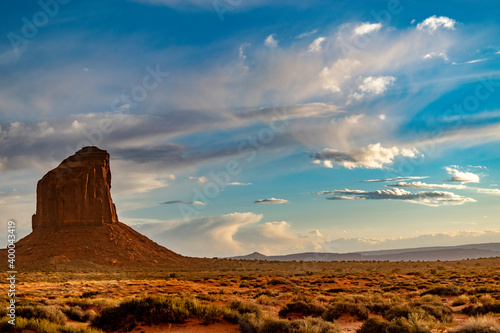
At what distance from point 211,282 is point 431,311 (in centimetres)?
2615

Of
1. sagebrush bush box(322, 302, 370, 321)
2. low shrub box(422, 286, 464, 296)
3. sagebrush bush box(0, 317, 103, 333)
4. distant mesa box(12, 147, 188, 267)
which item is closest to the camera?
sagebrush bush box(0, 317, 103, 333)

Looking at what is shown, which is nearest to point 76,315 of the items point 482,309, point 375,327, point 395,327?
point 375,327

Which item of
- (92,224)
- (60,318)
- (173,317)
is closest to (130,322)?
(173,317)

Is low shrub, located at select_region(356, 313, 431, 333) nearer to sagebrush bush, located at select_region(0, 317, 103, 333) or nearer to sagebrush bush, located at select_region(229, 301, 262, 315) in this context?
sagebrush bush, located at select_region(229, 301, 262, 315)

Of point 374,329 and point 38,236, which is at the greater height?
point 38,236

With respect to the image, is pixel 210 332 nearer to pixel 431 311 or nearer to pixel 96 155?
pixel 431 311

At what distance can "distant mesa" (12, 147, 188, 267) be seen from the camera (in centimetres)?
8250

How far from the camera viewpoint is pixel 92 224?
9512 centimetres

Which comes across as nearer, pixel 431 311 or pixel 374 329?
pixel 374 329

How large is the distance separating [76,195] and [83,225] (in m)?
7.37

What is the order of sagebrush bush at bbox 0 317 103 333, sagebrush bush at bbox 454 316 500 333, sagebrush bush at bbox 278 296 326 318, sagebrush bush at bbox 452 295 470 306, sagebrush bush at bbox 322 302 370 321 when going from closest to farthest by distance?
1. sagebrush bush at bbox 454 316 500 333
2. sagebrush bush at bbox 0 317 103 333
3. sagebrush bush at bbox 322 302 370 321
4. sagebrush bush at bbox 278 296 326 318
5. sagebrush bush at bbox 452 295 470 306

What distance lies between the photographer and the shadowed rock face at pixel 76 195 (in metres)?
94.8

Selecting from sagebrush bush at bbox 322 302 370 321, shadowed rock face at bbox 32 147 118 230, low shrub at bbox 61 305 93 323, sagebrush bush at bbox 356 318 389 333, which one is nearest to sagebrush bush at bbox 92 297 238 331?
low shrub at bbox 61 305 93 323

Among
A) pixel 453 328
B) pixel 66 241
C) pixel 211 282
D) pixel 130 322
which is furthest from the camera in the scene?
pixel 66 241
